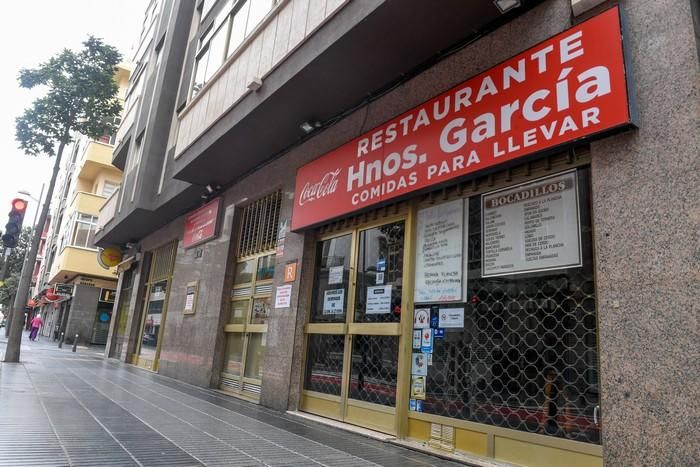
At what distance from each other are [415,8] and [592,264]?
9.52 feet

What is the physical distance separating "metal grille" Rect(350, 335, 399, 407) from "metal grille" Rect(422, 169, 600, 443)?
546 mm

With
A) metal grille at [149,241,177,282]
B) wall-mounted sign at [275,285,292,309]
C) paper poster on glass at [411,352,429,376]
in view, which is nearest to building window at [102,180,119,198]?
metal grille at [149,241,177,282]

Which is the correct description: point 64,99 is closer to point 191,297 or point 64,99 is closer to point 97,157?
point 191,297

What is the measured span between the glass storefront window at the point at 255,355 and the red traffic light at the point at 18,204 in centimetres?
545

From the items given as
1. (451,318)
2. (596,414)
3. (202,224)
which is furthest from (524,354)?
(202,224)

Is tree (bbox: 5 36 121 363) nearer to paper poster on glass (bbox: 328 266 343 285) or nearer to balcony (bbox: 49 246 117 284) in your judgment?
paper poster on glass (bbox: 328 266 343 285)

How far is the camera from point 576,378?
3756mm

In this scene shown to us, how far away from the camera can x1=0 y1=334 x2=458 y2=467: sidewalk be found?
377 cm

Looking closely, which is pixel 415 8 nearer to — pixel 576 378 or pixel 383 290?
pixel 383 290

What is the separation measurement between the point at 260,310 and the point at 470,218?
186 inches

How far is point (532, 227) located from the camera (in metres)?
4.34

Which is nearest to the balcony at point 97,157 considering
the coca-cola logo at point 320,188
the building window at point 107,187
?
the building window at point 107,187

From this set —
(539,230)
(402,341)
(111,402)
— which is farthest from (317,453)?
(111,402)

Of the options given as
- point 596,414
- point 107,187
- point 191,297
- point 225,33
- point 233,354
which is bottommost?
point 596,414
